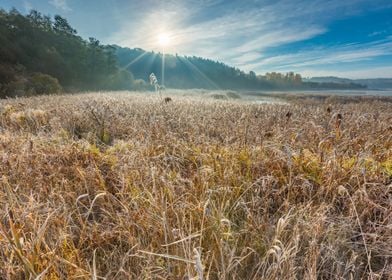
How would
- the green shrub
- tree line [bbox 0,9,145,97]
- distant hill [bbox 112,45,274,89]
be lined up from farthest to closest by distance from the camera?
distant hill [bbox 112,45,274,89] → tree line [bbox 0,9,145,97] → the green shrub

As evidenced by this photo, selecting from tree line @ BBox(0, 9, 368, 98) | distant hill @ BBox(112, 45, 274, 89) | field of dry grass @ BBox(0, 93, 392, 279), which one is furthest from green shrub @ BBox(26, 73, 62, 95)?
distant hill @ BBox(112, 45, 274, 89)

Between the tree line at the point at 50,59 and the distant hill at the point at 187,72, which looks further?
the distant hill at the point at 187,72

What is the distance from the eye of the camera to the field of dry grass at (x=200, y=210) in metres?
1.38

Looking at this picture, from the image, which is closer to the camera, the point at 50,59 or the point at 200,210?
the point at 200,210

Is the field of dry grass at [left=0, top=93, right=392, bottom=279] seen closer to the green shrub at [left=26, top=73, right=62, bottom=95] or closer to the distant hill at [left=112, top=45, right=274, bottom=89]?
the green shrub at [left=26, top=73, right=62, bottom=95]

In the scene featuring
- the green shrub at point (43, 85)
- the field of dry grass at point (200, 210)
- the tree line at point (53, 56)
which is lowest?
the field of dry grass at point (200, 210)

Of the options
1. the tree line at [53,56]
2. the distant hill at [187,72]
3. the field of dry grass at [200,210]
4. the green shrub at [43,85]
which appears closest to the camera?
the field of dry grass at [200,210]

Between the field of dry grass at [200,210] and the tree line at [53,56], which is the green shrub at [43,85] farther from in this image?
the field of dry grass at [200,210]

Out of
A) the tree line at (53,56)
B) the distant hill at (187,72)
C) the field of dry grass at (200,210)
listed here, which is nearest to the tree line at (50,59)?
the tree line at (53,56)

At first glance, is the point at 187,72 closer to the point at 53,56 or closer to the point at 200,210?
the point at 53,56

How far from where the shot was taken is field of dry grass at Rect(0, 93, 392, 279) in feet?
4.54

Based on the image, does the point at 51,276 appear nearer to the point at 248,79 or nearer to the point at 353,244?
the point at 353,244

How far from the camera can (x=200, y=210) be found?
5.51 ft

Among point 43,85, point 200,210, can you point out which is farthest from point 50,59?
point 200,210
